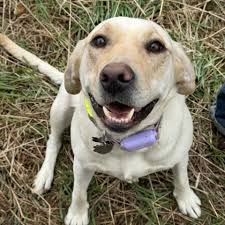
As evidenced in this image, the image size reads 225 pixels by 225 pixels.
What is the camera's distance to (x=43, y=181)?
11.5 feet

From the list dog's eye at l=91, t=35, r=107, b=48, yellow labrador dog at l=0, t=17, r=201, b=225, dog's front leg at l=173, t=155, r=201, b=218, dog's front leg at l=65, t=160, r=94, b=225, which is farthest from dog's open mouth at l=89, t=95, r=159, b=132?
dog's front leg at l=173, t=155, r=201, b=218

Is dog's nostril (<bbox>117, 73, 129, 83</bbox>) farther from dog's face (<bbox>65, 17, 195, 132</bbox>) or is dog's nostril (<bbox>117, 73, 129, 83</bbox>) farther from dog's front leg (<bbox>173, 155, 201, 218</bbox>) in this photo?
dog's front leg (<bbox>173, 155, 201, 218</bbox>)

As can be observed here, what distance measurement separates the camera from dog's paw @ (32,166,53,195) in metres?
3.51

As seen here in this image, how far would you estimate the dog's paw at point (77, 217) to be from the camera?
337cm

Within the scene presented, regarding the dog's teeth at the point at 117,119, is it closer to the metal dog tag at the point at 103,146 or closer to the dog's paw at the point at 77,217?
the metal dog tag at the point at 103,146

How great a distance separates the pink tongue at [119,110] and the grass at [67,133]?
1.19m

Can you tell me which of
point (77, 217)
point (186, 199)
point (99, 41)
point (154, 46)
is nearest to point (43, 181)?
point (77, 217)

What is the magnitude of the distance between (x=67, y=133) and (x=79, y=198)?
583mm

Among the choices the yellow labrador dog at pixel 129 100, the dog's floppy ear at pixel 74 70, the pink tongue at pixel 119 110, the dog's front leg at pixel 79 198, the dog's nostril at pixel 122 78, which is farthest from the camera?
the dog's front leg at pixel 79 198

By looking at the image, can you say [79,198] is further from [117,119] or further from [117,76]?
[117,76]

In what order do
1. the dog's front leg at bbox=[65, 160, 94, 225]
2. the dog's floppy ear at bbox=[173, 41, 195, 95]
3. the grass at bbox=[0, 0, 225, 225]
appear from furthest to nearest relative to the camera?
the grass at bbox=[0, 0, 225, 225], the dog's front leg at bbox=[65, 160, 94, 225], the dog's floppy ear at bbox=[173, 41, 195, 95]

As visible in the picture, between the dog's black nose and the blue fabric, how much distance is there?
56.2 inches

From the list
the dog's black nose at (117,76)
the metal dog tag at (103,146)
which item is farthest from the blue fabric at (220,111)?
the dog's black nose at (117,76)

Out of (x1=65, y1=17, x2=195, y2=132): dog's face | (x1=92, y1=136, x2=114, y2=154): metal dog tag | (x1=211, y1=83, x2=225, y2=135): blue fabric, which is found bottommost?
(x1=211, y1=83, x2=225, y2=135): blue fabric
